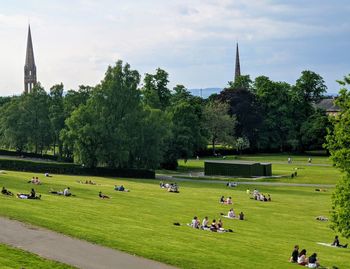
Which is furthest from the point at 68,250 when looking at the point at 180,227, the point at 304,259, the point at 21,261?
the point at 304,259

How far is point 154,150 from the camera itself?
83500 mm

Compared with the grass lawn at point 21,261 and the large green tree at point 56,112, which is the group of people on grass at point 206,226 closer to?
the grass lawn at point 21,261

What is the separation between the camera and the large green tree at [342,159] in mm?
32812

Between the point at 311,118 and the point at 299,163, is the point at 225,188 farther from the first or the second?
the point at 311,118

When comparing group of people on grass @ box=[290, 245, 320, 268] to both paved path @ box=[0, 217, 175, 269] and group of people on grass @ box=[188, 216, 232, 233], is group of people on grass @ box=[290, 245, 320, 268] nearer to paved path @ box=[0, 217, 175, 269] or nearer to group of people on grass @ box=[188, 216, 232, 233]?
group of people on grass @ box=[188, 216, 232, 233]

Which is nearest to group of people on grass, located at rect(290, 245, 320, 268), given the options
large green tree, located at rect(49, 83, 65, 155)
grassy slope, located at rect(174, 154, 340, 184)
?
grassy slope, located at rect(174, 154, 340, 184)

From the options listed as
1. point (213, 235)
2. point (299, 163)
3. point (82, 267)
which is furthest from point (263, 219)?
point (299, 163)

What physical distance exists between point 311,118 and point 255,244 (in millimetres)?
113647

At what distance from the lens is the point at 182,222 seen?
38.5 metres

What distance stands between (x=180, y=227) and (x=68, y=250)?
476 inches

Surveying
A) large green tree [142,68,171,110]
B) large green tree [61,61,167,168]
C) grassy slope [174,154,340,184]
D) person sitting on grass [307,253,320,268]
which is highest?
large green tree [142,68,171,110]

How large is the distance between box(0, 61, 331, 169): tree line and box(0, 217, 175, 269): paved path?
173 ft

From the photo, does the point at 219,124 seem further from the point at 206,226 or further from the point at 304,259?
the point at 304,259

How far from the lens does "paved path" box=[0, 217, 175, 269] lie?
23.3 m
